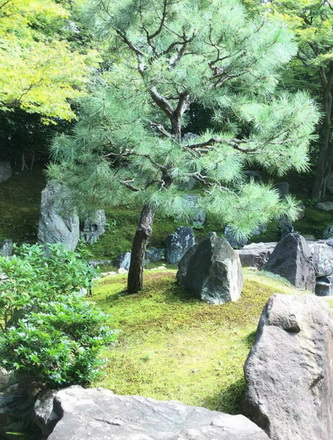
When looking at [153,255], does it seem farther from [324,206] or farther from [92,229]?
[324,206]

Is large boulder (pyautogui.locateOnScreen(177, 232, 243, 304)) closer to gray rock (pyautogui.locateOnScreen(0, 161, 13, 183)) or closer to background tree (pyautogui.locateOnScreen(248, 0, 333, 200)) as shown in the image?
background tree (pyautogui.locateOnScreen(248, 0, 333, 200))

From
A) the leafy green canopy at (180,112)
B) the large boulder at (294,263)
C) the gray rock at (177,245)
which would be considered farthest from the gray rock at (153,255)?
the leafy green canopy at (180,112)

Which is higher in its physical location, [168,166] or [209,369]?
[168,166]

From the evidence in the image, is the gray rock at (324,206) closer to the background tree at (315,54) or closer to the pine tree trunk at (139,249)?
the background tree at (315,54)

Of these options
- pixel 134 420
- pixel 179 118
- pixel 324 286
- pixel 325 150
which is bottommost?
pixel 324 286

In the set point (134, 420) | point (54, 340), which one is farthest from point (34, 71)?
point (134, 420)

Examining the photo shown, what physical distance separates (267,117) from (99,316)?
295cm

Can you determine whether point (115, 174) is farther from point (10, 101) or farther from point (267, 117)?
point (10, 101)

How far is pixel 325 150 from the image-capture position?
16250 millimetres

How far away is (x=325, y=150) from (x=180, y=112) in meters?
11.6

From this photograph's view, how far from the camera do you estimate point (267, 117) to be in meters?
5.12

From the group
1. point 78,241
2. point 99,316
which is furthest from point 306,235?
point 99,316

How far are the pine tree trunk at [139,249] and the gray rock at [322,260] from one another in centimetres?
439

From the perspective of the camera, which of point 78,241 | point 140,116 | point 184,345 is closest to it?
point 184,345
